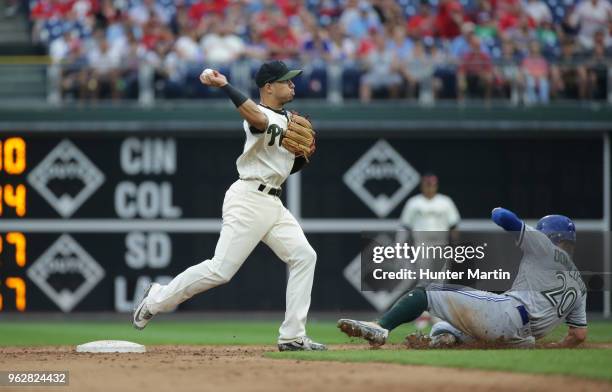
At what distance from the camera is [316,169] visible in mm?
17438

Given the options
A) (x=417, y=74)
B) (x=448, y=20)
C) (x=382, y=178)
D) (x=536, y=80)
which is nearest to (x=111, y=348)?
(x=382, y=178)

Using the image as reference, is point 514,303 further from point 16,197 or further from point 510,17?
point 510,17

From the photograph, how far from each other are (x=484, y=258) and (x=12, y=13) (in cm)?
1083

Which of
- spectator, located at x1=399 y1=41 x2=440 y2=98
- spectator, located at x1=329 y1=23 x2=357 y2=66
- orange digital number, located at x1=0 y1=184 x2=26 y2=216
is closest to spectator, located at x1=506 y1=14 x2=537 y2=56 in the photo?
spectator, located at x1=399 y1=41 x2=440 y2=98

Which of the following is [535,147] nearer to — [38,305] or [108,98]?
[108,98]

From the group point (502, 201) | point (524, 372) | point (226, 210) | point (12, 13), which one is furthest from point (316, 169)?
point (524, 372)

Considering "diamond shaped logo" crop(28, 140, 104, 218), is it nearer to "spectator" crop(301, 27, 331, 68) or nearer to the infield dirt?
"spectator" crop(301, 27, 331, 68)

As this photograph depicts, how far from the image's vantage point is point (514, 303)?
939 cm

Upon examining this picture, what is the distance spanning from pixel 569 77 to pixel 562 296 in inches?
337

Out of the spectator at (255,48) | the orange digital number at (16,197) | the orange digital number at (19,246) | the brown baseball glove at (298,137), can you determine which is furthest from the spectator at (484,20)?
the brown baseball glove at (298,137)

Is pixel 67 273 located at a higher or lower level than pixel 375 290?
higher

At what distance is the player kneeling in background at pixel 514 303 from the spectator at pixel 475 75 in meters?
7.81

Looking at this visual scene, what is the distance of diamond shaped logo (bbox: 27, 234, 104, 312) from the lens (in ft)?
56.4

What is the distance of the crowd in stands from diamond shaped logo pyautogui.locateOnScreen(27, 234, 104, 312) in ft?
7.18
